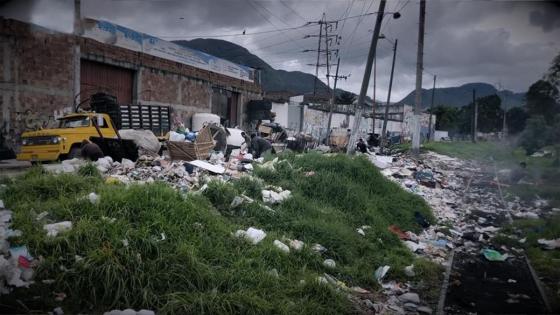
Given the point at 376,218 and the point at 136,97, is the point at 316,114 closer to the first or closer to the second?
the point at 136,97

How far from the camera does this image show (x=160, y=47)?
59.1 feet

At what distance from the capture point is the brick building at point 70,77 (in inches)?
459

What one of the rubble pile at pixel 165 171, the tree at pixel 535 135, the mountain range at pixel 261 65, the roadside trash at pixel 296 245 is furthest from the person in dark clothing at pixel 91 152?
the tree at pixel 535 135

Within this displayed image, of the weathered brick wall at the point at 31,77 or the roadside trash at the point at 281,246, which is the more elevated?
the weathered brick wall at the point at 31,77

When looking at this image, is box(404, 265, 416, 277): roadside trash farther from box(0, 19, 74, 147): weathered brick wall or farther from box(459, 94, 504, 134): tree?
box(459, 94, 504, 134): tree

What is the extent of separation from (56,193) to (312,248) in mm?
3371

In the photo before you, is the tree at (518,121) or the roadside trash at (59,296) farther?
the tree at (518,121)

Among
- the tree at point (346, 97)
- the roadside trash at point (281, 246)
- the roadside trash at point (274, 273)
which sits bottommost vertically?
the roadside trash at point (274, 273)

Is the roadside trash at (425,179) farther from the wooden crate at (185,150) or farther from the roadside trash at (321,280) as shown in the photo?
the roadside trash at (321,280)

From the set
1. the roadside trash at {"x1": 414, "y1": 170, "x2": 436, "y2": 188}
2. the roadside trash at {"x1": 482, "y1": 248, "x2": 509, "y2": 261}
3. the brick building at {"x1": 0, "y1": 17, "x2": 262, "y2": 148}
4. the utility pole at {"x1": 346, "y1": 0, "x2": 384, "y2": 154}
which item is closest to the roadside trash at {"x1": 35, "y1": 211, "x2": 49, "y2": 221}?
the roadside trash at {"x1": 482, "y1": 248, "x2": 509, "y2": 261}

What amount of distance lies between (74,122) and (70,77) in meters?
4.70

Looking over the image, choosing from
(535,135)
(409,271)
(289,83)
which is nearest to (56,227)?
(409,271)

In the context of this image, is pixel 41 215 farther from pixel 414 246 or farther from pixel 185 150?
pixel 414 246

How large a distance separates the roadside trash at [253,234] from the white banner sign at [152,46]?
41.3 feet
